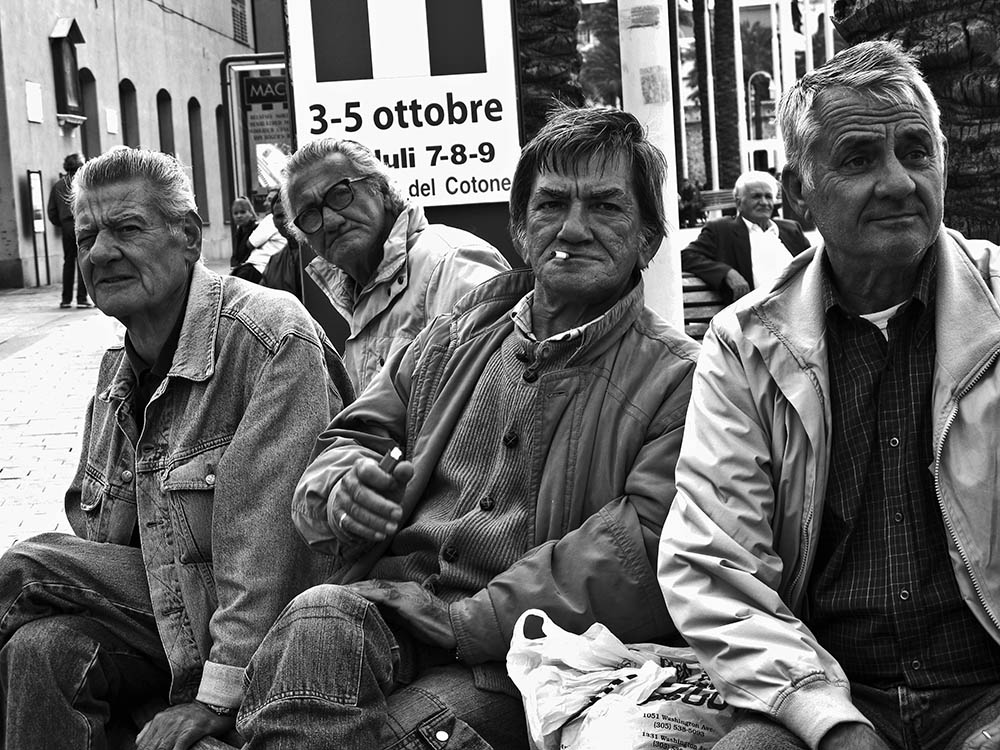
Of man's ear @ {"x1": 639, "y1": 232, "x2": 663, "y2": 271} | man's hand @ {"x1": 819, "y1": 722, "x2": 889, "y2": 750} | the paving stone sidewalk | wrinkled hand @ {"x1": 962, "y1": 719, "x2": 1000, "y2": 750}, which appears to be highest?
man's ear @ {"x1": 639, "y1": 232, "x2": 663, "y2": 271}

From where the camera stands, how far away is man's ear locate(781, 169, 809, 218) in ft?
9.45

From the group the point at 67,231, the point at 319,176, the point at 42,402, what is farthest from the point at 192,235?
the point at 67,231

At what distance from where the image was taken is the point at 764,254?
33.4ft

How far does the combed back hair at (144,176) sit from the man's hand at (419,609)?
3.69 ft

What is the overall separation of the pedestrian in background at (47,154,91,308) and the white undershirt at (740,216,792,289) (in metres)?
10.1

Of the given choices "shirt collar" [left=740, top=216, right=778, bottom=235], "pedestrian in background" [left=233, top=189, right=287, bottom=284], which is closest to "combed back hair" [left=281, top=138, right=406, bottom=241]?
"shirt collar" [left=740, top=216, right=778, bottom=235]

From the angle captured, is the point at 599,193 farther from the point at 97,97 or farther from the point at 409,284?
the point at 97,97

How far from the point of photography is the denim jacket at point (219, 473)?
3219mm

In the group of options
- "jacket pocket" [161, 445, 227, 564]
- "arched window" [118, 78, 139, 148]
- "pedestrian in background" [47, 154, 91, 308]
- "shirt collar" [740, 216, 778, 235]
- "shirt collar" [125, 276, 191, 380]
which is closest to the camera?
"jacket pocket" [161, 445, 227, 564]

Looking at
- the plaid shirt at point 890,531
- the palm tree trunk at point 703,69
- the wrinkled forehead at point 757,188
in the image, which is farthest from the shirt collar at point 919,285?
the palm tree trunk at point 703,69

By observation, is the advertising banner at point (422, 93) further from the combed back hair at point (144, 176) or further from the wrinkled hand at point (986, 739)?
the wrinkled hand at point (986, 739)

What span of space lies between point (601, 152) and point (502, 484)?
2.55 ft

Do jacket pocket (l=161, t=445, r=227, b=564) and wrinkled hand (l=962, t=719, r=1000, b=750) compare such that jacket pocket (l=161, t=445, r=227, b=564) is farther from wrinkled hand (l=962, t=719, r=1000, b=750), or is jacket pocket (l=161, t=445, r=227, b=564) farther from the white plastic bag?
wrinkled hand (l=962, t=719, r=1000, b=750)

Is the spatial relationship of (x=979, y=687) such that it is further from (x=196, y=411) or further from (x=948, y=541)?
(x=196, y=411)
